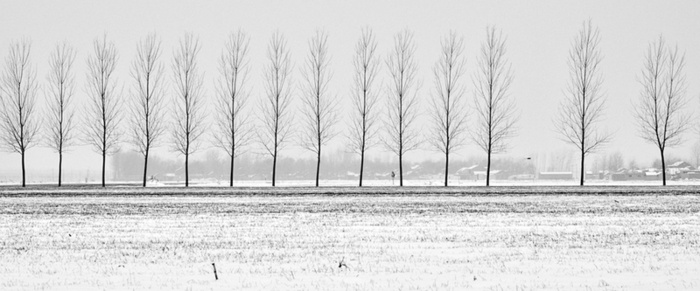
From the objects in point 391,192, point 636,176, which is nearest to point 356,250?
point 391,192

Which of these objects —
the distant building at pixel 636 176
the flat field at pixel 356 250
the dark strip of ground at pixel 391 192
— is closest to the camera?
the flat field at pixel 356 250

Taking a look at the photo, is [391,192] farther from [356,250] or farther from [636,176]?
[636,176]

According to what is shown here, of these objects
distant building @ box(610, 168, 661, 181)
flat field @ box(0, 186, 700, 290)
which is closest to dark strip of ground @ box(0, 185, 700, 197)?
flat field @ box(0, 186, 700, 290)

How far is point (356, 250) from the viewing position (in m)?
12.6

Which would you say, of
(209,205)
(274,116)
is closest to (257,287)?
(209,205)

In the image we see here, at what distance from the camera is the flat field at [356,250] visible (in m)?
9.61

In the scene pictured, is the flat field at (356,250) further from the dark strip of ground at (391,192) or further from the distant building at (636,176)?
the distant building at (636,176)

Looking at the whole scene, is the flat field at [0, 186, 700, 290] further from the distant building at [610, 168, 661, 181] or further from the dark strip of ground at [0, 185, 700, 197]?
the distant building at [610, 168, 661, 181]

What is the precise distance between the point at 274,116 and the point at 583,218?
36.7 meters

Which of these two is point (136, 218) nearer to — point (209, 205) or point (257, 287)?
point (209, 205)

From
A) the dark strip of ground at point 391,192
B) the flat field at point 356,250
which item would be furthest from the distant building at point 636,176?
the flat field at point 356,250

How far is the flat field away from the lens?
31.5 feet

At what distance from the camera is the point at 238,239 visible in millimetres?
14492

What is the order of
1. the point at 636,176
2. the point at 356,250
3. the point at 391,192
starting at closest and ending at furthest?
1. the point at 356,250
2. the point at 391,192
3. the point at 636,176
